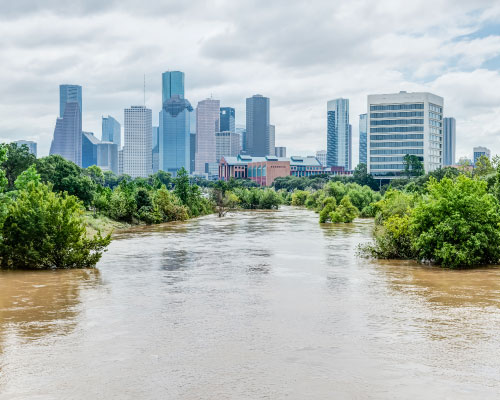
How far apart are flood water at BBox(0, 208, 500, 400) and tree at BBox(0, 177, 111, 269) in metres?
1.21

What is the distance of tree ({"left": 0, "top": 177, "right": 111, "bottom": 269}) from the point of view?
28.5 meters

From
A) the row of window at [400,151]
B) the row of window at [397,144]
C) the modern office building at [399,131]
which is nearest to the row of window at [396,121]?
the modern office building at [399,131]

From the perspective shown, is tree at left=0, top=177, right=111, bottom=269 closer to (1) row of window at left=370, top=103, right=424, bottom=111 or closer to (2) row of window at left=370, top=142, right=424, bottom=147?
(2) row of window at left=370, top=142, right=424, bottom=147

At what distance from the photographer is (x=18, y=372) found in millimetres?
13656

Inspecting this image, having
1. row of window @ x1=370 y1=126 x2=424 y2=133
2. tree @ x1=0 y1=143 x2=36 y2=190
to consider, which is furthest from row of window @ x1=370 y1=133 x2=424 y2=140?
tree @ x1=0 y1=143 x2=36 y2=190

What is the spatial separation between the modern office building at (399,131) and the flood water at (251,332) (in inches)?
5442

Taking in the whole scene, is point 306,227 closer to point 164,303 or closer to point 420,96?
point 164,303

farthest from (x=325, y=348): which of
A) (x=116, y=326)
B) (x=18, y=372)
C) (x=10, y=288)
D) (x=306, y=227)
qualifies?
(x=306, y=227)

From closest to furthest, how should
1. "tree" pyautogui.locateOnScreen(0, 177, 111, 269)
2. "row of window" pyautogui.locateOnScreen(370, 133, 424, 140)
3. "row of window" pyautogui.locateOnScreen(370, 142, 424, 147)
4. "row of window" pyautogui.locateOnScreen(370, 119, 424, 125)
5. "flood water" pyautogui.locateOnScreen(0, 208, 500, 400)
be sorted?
"flood water" pyautogui.locateOnScreen(0, 208, 500, 400) → "tree" pyautogui.locateOnScreen(0, 177, 111, 269) → "row of window" pyautogui.locateOnScreen(370, 142, 424, 147) → "row of window" pyautogui.locateOnScreen(370, 133, 424, 140) → "row of window" pyautogui.locateOnScreen(370, 119, 424, 125)

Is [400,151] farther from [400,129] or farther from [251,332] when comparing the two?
[251,332]

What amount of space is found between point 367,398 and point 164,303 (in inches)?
451

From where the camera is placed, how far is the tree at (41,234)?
1123 inches

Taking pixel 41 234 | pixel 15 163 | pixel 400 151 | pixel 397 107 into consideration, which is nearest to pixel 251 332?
pixel 41 234

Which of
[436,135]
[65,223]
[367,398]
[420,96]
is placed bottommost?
[367,398]
